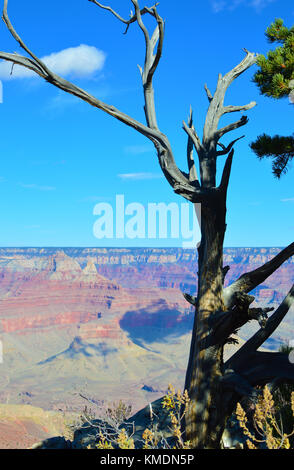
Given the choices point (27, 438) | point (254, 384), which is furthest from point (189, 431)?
point (27, 438)

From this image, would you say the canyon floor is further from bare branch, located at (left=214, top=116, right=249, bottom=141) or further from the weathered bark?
bare branch, located at (left=214, top=116, right=249, bottom=141)

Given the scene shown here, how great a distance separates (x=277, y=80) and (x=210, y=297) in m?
3.68

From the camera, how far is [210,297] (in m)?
7.40

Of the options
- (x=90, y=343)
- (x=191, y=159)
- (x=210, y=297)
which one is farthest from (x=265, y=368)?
(x=90, y=343)

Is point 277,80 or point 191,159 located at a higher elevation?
point 277,80

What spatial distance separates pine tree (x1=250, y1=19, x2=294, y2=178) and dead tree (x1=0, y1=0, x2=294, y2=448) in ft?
1.90

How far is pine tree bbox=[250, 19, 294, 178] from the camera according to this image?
6863 millimetres

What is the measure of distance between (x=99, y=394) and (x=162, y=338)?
64.4 metres

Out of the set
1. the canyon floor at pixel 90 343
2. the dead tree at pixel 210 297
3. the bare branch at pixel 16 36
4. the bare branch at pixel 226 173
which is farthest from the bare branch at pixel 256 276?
the canyon floor at pixel 90 343

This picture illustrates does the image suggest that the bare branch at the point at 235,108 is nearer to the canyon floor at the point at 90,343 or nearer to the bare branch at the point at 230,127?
the bare branch at the point at 230,127

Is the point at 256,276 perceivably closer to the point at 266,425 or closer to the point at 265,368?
the point at 265,368

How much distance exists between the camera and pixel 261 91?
7.41m

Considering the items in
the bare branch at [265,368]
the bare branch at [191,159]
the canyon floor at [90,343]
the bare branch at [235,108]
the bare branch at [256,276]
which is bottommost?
the canyon floor at [90,343]

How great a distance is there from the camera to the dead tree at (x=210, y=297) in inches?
269
